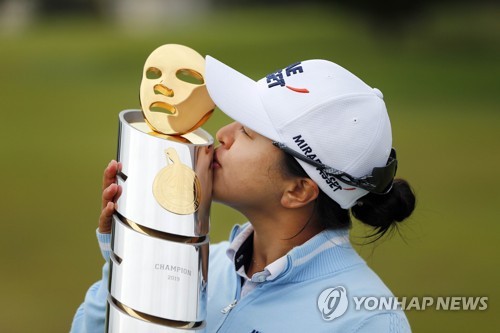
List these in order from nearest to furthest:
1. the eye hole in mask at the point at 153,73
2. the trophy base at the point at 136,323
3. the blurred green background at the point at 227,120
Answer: the trophy base at the point at 136,323
the eye hole in mask at the point at 153,73
the blurred green background at the point at 227,120

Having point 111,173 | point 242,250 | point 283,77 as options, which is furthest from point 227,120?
point 111,173

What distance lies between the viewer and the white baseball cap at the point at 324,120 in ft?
6.30

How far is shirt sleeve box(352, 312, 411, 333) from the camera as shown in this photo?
73.9 inches

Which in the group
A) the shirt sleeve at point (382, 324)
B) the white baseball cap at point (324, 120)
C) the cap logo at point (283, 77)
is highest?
the cap logo at point (283, 77)

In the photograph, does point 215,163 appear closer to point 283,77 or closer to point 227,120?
point 283,77

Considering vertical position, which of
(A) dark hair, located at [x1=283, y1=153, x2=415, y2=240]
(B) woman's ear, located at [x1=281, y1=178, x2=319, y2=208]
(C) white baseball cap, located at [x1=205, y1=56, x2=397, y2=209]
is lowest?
(A) dark hair, located at [x1=283, y1=153, x2=415, y2=240]

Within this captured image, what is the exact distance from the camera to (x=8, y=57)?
14055mm

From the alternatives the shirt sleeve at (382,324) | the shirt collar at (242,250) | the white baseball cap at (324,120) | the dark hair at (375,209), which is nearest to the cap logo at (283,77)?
the white baseball cap at (324,120)

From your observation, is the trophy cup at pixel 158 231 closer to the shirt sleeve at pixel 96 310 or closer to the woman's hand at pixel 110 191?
the woman's hand at pixel 110 191

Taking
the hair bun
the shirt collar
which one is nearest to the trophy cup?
the shirt collar

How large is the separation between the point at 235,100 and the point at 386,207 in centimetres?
37

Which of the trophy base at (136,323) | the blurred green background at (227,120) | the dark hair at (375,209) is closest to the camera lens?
the trophy base at (136,323)

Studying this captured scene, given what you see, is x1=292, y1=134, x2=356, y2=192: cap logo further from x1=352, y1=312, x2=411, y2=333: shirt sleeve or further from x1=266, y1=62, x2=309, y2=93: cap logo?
x1=352, y1=312, x2=411, y2=333: shirt sleeve

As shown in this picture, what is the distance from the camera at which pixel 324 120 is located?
1.92m
